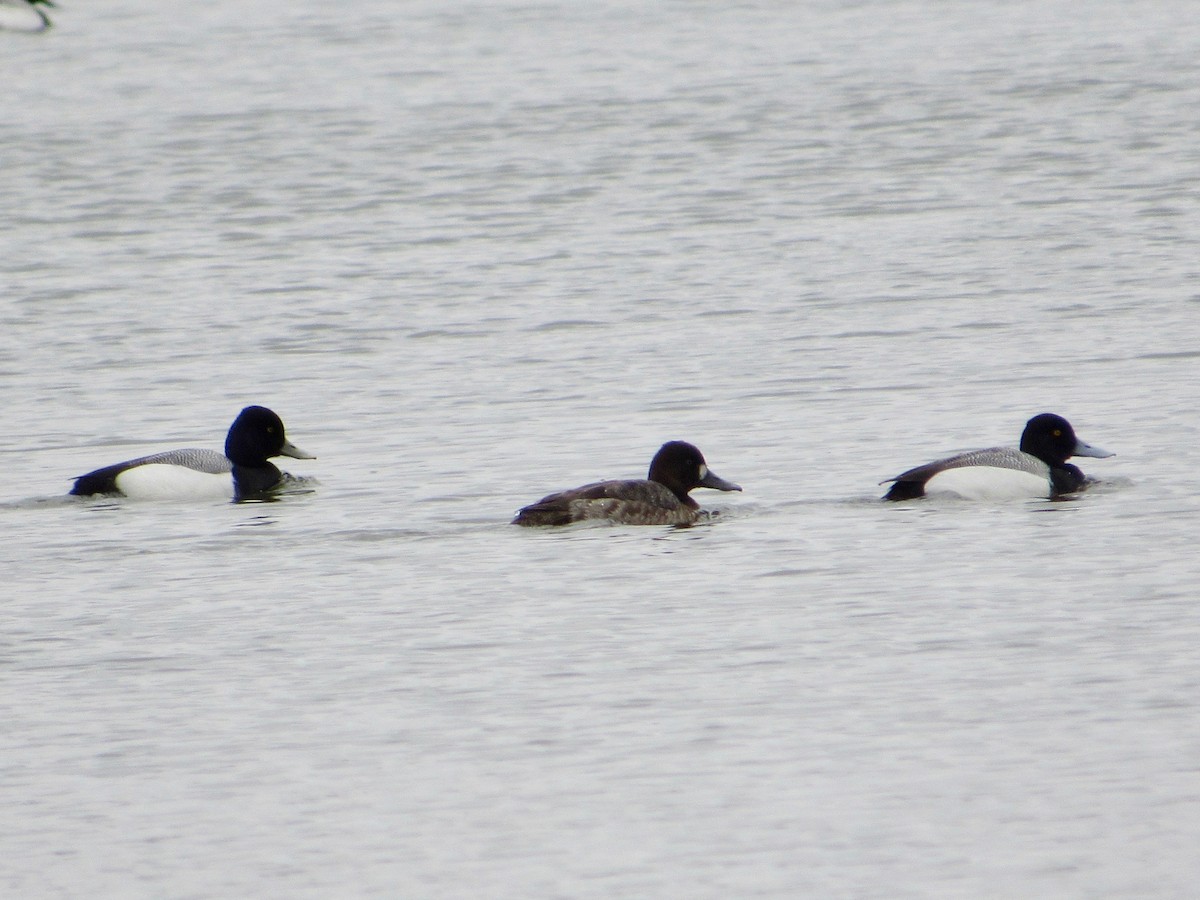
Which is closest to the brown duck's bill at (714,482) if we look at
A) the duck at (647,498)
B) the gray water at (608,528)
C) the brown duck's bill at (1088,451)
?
the duck at (647,498)

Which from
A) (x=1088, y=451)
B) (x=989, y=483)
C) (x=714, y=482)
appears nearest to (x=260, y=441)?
(x=714, y=482)

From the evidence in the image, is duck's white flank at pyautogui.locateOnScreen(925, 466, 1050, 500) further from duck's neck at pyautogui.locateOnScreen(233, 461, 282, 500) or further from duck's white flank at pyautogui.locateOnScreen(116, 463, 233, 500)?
duck's white flank at pyautogui.locateOnScreen(116, 463, 233, 500)

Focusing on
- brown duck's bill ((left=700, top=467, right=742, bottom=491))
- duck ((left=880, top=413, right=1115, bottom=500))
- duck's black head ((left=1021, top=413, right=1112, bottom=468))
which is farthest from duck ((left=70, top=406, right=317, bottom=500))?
duck's black head ((left=1021, top=413, right=1112, bottom=468))

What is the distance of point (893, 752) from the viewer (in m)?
8.89

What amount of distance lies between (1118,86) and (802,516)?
1015 inches

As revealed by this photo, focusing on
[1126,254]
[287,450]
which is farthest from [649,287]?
[287,450]

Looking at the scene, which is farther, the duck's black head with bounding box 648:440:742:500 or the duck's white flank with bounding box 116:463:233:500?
the duck's white flank with bounding box 116:463:233:500

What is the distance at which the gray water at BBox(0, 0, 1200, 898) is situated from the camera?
831 centimetres

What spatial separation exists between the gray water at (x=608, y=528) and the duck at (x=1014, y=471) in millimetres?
156

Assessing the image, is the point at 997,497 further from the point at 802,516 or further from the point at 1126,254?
the point at 1126,254

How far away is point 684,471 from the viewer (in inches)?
536

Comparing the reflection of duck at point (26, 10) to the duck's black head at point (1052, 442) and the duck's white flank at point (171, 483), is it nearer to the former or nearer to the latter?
the duck's white flank at point (171, 483)

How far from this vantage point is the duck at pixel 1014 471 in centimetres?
1343

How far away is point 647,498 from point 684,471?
0.43 metres
